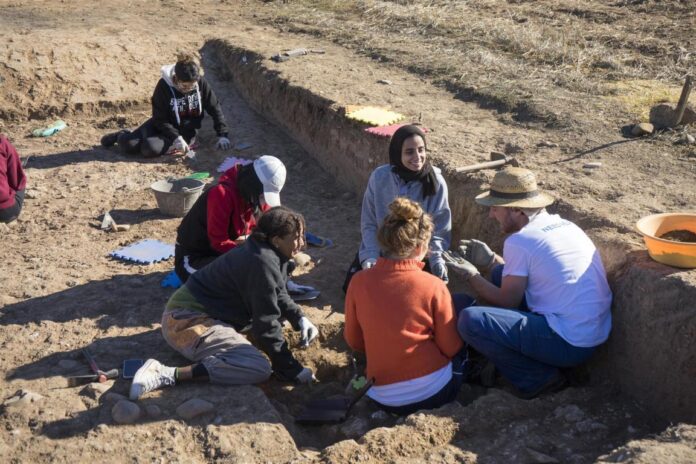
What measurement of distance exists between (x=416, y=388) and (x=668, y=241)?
1554mm

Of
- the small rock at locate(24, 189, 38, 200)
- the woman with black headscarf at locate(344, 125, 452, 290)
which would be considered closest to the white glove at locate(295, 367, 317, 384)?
the woman with black headscarf at locate(344, 125, 452, 290)

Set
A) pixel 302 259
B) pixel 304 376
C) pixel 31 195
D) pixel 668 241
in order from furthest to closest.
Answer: pixel 31 195, pixel 302 259, pixel 304 376, pixel 668 241

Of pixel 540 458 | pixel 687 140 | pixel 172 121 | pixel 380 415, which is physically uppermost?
pixel 687 140

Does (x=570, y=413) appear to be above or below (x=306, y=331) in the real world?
above

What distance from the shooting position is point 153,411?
4086 mm

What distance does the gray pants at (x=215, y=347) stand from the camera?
14.3 ft

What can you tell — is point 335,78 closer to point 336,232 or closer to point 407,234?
point 336,232

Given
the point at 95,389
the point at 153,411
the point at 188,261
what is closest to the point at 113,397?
the point at 95,389

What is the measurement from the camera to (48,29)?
35.8 feet

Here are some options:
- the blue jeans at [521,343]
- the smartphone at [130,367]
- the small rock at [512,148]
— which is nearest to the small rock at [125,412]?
the smartphone at [130,367]

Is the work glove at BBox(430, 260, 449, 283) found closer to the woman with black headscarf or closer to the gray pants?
the woman with black headscarf

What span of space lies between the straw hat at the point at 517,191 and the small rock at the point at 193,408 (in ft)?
6.44

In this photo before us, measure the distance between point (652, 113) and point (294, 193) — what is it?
3493 millimetres

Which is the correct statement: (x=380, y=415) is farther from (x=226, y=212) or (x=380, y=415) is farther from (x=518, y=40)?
(x=518, y=40)
